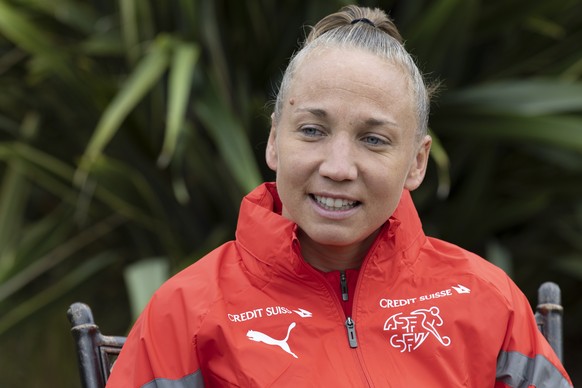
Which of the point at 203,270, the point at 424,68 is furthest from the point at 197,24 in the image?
the point at 203,270

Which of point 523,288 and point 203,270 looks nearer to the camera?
point 203,270

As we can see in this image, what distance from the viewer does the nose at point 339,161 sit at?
2.30 m

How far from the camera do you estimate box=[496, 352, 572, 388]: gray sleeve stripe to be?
2461mm

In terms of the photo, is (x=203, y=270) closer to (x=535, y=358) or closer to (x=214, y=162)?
(x=535, y=358)

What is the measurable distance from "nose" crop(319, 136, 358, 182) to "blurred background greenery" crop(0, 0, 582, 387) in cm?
207

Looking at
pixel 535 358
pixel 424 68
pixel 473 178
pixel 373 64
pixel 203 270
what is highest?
pixel 424 68

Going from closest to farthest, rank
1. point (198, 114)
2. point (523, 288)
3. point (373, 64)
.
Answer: point (373, 64) < point (198, 114) < point (523, 288)

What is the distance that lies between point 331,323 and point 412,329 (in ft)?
0.53

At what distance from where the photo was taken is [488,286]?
98.6 inches

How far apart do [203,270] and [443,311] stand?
48 centimetres

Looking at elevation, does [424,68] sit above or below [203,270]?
above

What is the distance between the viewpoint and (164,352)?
2.31 meters

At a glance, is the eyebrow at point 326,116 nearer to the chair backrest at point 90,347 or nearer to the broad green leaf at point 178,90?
the chair backrest at point 90,347

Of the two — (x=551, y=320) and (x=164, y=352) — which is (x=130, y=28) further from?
(x=164, y=352)
